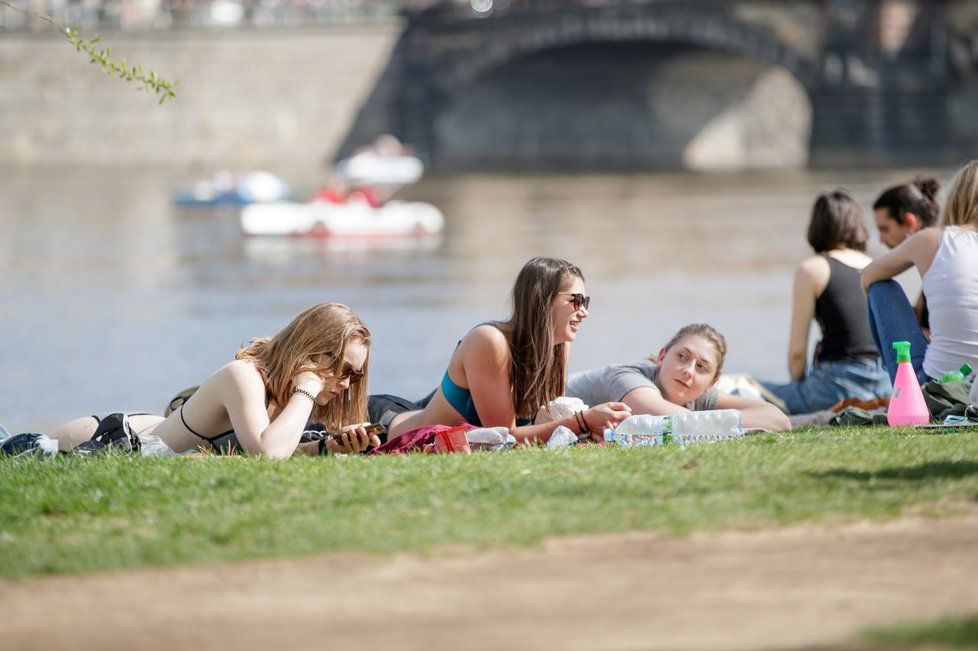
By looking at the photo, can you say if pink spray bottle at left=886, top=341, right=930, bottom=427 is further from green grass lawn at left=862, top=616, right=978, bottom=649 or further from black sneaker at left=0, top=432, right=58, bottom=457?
black sneaker at left=0, top=432, right=58, bottom=457

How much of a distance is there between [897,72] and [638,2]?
823 cm

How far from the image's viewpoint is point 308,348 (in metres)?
6.46

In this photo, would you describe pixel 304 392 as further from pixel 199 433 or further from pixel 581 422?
pixel 581 422

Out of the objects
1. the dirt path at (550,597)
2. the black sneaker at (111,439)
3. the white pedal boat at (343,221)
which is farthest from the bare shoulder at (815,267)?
the white pedal boat at (343,221)

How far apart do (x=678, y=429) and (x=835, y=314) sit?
223 centimetres

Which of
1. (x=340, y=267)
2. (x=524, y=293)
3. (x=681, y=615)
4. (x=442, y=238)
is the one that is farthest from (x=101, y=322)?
(x=681, y=615)

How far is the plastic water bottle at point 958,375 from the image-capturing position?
23.4 feet

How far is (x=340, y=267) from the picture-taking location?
2586 centimetres

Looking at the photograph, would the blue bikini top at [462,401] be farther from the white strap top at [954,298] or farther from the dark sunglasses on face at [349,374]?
the white strap top at [954,298]

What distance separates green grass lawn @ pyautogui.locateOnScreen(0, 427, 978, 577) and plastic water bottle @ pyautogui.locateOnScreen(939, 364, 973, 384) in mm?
865

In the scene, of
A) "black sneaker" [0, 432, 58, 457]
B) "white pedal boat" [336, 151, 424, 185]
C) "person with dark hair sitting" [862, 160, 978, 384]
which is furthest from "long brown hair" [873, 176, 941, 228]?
"white pedal boat" [336, 151, 424, 185]

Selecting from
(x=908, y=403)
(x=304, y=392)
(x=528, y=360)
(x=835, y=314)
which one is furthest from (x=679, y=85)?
(x=304, y=392)

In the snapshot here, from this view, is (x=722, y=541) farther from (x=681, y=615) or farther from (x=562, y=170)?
(x=562, y=170)

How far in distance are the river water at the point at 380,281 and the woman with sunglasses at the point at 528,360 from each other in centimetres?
223
